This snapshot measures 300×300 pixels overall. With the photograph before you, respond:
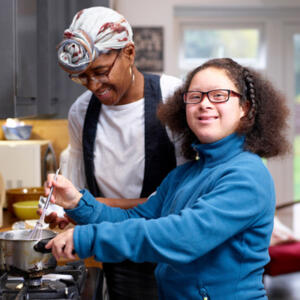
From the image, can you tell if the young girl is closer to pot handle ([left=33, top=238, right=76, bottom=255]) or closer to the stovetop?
pot handle ([left=33, top=238, right=76, bottom=255])

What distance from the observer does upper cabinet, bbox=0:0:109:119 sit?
4.89 feet

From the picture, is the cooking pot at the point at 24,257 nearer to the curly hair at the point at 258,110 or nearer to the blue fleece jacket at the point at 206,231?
the blue fleece jacket at the point at 206,231

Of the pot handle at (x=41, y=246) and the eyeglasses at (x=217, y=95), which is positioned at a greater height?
the eyeglasses at (x=217, y=95)

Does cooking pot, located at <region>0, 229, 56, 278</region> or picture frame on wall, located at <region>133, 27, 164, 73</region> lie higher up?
picture frame on wall, located at <region>133, 27, 164, 73</region>

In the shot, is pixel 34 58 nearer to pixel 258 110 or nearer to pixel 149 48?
pixel 258 110

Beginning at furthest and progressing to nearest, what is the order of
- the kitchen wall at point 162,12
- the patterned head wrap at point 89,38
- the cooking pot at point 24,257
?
the kitchen wall at point 162,12 < the patterned head wrap at point 89,38 < the cooking pot at point 24,257

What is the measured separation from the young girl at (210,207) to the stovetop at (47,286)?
0.17m

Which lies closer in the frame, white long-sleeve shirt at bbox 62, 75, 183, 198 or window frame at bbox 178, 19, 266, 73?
white long-sleeve shirt at bbox 62, 75, 183, 198

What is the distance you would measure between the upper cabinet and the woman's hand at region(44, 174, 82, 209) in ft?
0.83

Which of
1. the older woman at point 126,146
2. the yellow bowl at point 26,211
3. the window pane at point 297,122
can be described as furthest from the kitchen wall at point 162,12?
the older woman at point 126,146

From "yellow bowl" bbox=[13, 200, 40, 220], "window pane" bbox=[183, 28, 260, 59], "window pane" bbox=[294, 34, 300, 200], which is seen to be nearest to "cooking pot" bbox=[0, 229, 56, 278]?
"yellow bowl" bbox=[13, 200, 40, 220]

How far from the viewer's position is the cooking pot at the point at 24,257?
4.19 ft

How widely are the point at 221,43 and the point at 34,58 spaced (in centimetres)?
353

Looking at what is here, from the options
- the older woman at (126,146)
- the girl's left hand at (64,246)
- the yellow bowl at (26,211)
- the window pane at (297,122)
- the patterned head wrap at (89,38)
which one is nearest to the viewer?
the girl's left hand at (64,246)
